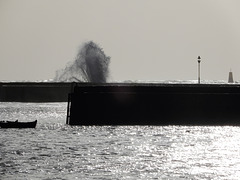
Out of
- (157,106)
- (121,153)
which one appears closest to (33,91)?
(157,106)

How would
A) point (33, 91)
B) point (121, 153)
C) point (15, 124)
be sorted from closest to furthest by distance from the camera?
point (121, 153) < point (15, 124) < point (33, 91)

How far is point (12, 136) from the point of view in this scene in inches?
2881

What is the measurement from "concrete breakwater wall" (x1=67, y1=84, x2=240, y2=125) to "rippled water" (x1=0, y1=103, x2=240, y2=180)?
1060 mm

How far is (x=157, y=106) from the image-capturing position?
82750 mm

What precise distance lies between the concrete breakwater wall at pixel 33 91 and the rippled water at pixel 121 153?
3540 inches

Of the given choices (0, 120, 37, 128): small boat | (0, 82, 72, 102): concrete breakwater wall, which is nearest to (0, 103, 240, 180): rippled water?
(0, 120, 37, 128): small boat

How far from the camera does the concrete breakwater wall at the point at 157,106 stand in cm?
8231

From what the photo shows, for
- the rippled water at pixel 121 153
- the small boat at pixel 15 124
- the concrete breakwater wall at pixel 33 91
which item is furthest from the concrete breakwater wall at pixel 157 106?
the concrete breakwater wall at pixel 33 91

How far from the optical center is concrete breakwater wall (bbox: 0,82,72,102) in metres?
172

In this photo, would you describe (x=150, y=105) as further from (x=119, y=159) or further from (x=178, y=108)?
(x=119, y=159)

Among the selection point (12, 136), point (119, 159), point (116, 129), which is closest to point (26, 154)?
point (119, 159)

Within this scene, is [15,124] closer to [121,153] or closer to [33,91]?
[121,153]

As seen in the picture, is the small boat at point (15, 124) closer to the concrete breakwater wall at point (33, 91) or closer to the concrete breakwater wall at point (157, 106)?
the concrete breakwater wall at point (157, 106)

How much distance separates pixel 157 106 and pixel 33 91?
95.7 m
